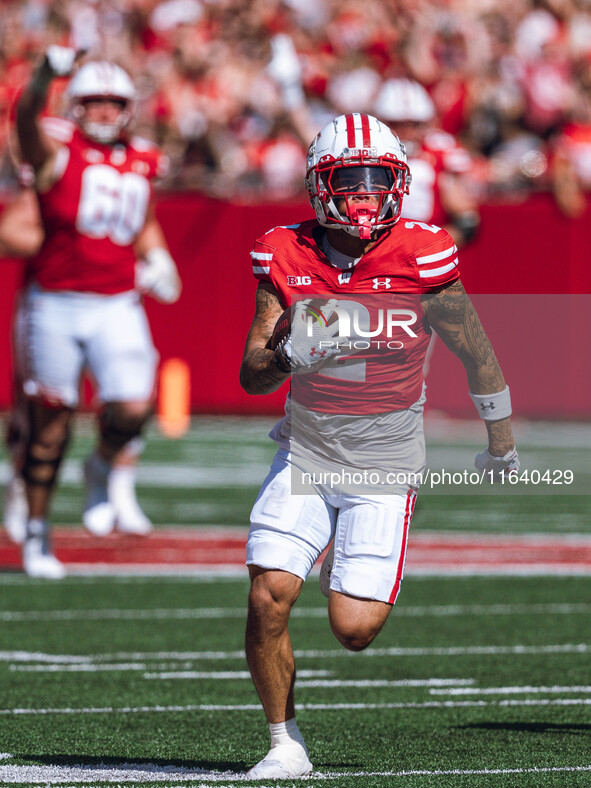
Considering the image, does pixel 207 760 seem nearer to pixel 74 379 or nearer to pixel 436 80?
pixel 74 379

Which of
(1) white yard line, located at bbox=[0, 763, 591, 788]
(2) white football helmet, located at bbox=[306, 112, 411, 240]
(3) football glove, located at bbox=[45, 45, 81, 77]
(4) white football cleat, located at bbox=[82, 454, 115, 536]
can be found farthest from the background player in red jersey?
(1) white yard line, located at bbox=[0, 763, 591, 788]

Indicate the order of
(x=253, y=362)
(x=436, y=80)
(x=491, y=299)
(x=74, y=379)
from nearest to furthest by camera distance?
(x=253, y=362), (x=74, y=379), (x=436, y=80), (x=491, y=299)

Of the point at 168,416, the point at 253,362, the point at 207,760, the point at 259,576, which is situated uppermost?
the point at 253,362

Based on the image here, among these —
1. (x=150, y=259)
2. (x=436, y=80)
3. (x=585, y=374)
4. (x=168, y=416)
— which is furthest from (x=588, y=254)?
(x=150, y=259)

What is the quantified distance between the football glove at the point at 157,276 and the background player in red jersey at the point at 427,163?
1.35 m

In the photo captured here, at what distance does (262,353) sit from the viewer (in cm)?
388

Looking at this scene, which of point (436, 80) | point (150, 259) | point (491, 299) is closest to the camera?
point (150, 259)

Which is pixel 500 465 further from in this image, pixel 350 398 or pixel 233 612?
pixel 233 612

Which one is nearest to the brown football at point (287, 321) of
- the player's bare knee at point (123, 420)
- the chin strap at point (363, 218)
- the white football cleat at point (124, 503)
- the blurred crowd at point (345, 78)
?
the chin strap at point (363, 218)

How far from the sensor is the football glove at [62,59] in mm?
6988

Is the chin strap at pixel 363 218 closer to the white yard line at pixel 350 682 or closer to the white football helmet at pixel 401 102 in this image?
the white yard line at pixel 350 682

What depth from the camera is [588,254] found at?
15141mm

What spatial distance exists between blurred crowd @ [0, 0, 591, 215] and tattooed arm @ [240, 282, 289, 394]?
10328 mm

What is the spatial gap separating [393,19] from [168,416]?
4293 mm
